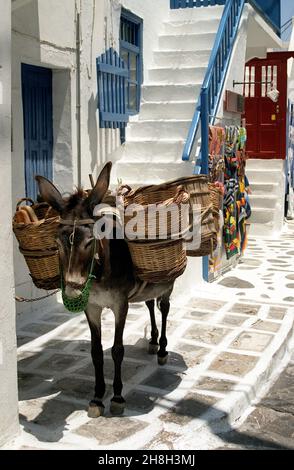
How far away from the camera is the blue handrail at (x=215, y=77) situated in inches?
305

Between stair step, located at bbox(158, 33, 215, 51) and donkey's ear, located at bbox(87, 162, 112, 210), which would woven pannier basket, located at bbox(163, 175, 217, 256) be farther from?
stair step, located at bbox(158, 33, 215, 51)

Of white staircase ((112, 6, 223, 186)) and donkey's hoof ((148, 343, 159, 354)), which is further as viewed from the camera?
white staircase ((112, 6, 223, 186))

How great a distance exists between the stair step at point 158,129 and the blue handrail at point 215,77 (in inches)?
20.4

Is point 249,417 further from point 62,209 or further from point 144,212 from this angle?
point 62,209

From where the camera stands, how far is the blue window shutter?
7480 millimetres

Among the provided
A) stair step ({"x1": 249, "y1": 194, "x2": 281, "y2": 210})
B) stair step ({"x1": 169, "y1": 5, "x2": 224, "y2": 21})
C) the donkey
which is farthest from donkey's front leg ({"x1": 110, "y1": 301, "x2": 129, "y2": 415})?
stair step ({"x1": 249, "y1": 194, "x2": 281, "y2": 210})

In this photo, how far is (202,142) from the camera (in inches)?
310

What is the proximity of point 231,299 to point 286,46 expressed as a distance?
14.2m

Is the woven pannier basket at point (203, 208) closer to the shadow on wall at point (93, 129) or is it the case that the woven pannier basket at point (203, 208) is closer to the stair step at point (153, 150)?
the shadow on wall at point (93, 129)

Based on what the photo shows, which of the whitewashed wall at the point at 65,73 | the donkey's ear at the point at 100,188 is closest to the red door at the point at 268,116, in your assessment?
the whitewashed wall at the point at 65,73

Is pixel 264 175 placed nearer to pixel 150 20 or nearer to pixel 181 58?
pixel 181 58

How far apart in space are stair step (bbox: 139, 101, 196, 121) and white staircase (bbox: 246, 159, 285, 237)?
14.8 feet

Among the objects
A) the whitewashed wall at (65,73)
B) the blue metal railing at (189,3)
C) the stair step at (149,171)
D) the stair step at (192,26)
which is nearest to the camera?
the whitewashed wall at (65,73)

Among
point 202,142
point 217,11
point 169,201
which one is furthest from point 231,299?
point 217,11
